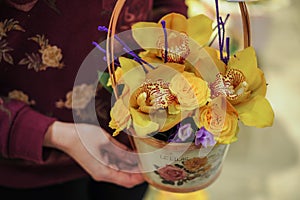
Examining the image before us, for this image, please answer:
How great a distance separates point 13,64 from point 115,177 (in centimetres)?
25


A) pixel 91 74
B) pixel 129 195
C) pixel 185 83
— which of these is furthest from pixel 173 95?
pixel 129 195

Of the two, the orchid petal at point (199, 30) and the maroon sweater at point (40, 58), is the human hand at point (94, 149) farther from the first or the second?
the orchid petal at point (199, 30)

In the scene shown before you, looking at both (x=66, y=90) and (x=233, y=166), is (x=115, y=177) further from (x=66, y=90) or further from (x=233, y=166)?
(x=233, y=166)

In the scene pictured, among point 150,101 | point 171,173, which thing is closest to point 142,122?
point 150,101

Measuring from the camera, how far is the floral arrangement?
2.06 feet

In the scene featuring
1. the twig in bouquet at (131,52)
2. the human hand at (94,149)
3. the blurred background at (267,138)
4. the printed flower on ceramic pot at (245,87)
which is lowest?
the blurred background at (267,138)

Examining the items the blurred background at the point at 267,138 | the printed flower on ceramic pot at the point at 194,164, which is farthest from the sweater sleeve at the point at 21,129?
the blurred background at the point at 267,138

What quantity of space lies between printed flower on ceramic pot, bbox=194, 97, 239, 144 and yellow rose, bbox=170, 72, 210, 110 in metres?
0.01

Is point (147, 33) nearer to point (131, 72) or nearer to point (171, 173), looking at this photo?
point (131, 72)

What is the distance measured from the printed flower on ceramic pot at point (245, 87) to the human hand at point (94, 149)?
22 cm

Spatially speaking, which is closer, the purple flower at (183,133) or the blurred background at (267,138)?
the purple flower at (183,133)

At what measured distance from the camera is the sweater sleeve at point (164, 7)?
3.01ft

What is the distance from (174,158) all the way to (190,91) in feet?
0.38

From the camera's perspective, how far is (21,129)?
80 cm
